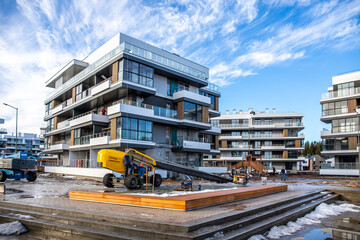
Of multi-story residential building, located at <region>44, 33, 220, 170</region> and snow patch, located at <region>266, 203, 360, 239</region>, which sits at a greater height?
multi-story residential building, located at <region>44, 33, 220, 170</region>

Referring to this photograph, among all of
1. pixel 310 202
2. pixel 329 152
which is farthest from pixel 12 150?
pixel 310 202

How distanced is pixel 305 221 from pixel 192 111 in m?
27.2

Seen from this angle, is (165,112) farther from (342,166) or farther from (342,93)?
(342,93)

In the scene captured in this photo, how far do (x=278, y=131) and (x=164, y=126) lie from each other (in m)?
44.6

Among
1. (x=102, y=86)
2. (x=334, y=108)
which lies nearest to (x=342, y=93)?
(x=334, y=108)

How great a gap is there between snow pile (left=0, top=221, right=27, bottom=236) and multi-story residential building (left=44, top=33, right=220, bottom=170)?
20147 mm

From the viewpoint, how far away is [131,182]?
48.5 ft

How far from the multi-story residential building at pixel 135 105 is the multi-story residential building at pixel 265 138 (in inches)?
1173

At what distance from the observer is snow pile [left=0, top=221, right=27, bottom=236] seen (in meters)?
7.82

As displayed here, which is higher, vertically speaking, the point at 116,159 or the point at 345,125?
the point at 345,125

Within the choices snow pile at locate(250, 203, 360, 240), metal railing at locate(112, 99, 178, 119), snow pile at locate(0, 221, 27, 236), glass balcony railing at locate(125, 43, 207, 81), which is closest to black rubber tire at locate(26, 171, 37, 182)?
metal railing at locate(112, 99, 178, 119)

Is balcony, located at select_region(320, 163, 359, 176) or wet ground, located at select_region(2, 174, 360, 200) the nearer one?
wet ground, located at select_region(2, 174, 360, 200)

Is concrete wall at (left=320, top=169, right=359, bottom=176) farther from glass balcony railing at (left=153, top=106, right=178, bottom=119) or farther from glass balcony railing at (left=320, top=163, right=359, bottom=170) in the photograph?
glass balcony railing at (left=153, top=106, right=178, bottom=119)

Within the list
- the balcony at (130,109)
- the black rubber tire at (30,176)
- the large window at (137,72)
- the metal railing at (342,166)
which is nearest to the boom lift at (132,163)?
the black rubber tire at (30,176)
